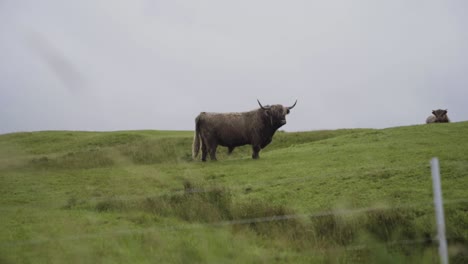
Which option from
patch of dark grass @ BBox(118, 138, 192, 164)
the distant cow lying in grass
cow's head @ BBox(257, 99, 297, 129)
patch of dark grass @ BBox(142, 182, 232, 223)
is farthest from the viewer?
the distant cow lying in grass

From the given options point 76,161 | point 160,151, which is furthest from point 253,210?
point 160,151

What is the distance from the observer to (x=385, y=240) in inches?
335

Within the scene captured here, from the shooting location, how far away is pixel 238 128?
67.3ft

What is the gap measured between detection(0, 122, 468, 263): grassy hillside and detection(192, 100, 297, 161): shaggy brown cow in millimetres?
1512

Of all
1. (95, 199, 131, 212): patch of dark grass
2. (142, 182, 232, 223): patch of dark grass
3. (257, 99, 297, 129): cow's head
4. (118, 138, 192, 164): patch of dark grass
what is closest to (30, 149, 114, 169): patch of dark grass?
(118, 138, 192, 164): patch of dark grass

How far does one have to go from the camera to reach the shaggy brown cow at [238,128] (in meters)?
20.2

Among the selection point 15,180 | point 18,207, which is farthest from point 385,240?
point 15,180

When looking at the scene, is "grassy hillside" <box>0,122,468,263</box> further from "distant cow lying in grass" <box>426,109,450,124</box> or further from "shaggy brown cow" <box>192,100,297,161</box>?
"distant cow lying in grass" <box>426,109,450,124</box>

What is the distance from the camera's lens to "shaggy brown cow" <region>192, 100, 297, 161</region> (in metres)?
20.2

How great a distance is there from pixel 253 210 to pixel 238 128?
10.2m

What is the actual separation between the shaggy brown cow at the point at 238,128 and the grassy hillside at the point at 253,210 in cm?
151

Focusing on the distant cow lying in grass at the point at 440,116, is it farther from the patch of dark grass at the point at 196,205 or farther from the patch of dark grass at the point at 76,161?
the patch of dark grass at the point at 196,205

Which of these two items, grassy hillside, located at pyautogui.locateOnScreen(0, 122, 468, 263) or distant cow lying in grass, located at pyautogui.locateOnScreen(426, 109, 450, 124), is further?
distant cow lying in grass, located at pyautogui.locateOnScreen(426, 109, 450, 124)

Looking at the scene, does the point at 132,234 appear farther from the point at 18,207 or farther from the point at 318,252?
the point at 18,207
